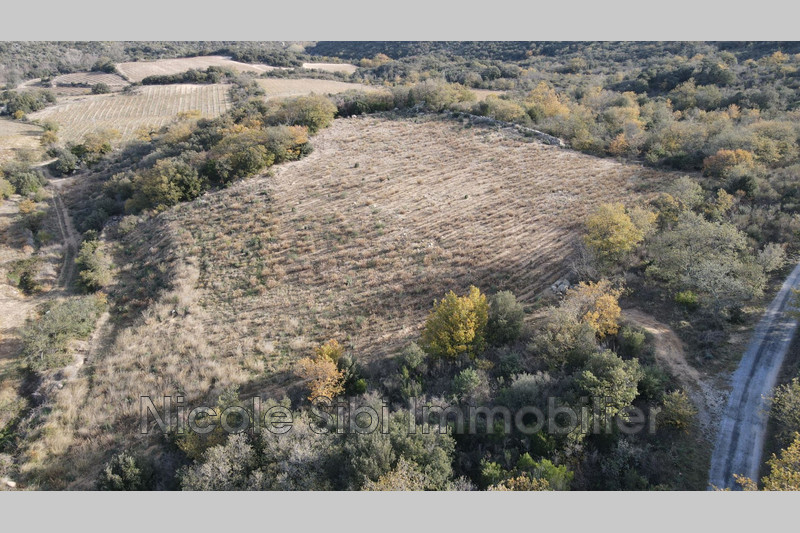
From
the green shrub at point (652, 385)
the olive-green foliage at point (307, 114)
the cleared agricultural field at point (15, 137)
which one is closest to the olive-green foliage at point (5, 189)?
the cleared agricultural field at point (15, 137)

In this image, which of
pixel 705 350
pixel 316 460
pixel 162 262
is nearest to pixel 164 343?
pixel 162 262

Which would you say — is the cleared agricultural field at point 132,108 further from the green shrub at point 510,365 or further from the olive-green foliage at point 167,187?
the green shrub at point 510,365

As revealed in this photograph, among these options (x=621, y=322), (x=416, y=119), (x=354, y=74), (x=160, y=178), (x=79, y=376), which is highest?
(x=354, y=74)

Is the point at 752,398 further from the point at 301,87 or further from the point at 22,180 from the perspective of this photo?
the point at 301,87

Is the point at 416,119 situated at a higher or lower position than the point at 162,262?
higher

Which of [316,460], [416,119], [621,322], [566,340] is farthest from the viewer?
[416,119]

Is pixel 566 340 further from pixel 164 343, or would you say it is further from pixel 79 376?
pixel 79 376
